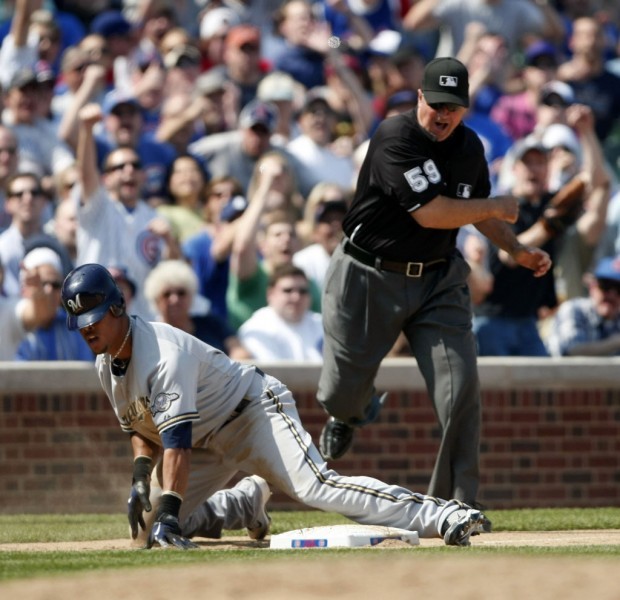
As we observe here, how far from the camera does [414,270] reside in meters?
7.80

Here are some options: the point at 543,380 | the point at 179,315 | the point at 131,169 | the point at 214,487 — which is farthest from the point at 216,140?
the point at 214,487

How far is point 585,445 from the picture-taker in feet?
36.3

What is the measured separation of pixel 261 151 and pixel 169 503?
635 cm

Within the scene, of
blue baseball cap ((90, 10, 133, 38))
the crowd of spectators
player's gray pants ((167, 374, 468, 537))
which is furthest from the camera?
blue baseball cap ((90, 10, 133, 38))

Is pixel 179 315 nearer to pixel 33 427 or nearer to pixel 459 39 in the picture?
pixel 33 427

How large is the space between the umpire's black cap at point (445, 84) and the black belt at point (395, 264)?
0.84 m

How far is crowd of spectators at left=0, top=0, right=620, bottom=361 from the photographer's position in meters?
11.2

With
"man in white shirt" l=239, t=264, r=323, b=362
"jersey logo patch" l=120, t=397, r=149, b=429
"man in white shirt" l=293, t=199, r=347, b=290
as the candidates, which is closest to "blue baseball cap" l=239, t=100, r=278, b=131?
"man in white shirt" l=293, t=199, r=347, b=290

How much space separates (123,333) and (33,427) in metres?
3.81

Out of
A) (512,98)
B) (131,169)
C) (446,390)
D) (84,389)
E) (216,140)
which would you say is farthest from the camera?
(512,98)

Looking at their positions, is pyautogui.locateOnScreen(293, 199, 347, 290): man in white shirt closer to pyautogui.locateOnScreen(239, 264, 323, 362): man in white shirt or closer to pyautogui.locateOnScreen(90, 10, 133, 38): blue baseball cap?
pyautogui.locateOnScreen(239, 264, 323, 362): man in white shirt

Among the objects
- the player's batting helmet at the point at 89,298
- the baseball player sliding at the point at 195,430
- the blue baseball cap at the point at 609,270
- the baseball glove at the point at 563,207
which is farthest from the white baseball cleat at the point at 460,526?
the blue baseball cap at the point at 609,270

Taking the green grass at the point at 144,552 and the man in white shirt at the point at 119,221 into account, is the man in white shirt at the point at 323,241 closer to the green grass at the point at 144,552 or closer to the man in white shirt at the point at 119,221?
the man in white shirt at the point at 119,221

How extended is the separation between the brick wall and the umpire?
9.14ft
